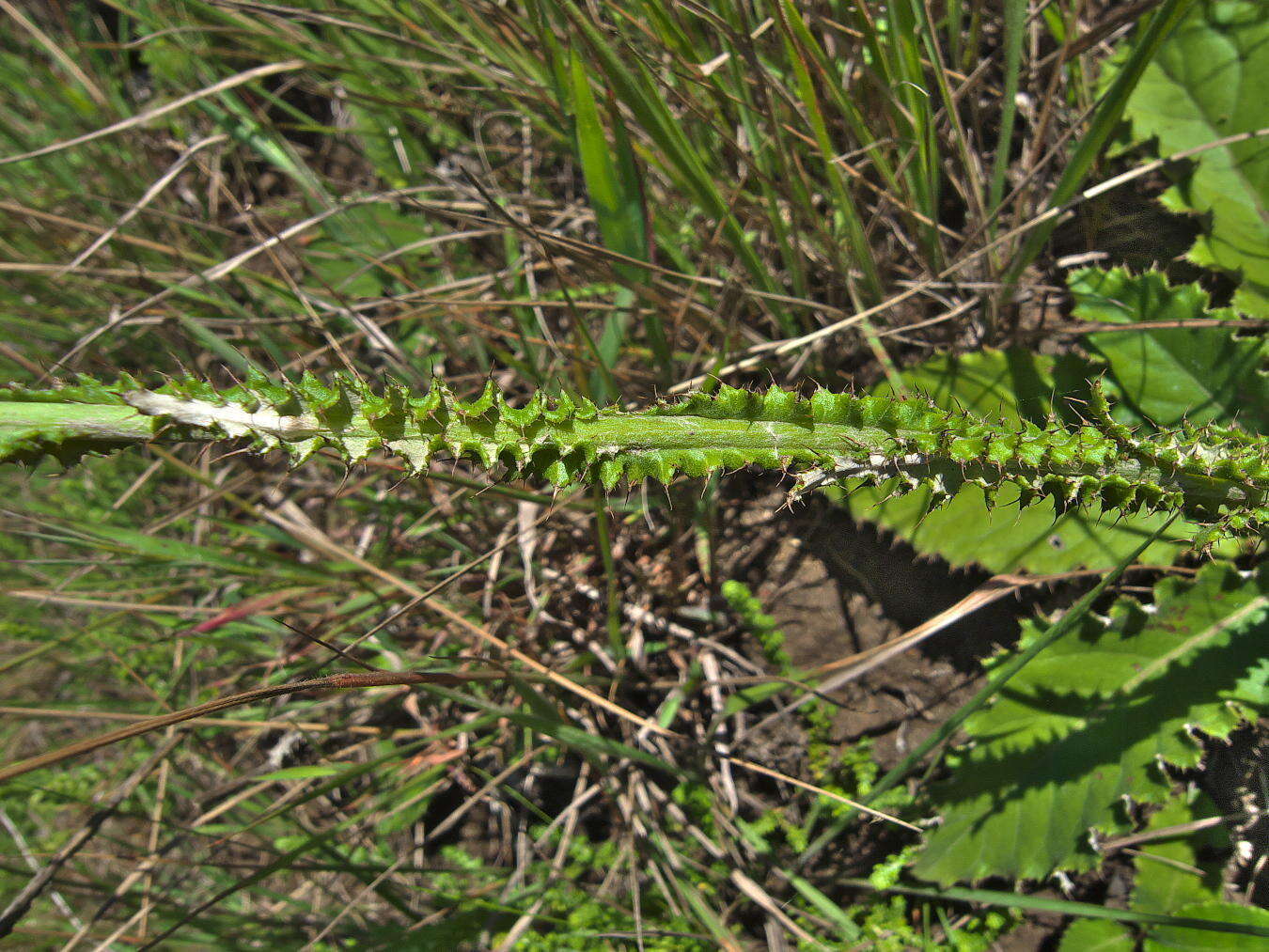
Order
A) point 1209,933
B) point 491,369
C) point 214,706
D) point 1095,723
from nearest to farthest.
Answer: point 214,706 → point 491,369 → point 1209,933 → point 1095,723

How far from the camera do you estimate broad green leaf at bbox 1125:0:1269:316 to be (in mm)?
2223

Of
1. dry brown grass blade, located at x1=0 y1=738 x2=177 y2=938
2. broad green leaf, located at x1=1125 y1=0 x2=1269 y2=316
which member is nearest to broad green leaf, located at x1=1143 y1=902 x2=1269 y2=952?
broad green leaf, located at x1=1125 y1=0 x2=1269 y2=316

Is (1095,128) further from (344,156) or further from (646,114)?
(344,156)

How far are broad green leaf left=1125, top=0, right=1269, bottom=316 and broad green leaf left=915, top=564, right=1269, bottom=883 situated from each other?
89 cm

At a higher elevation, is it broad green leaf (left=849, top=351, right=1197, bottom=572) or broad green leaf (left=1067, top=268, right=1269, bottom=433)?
broad green leaf (left=1067, top=268, right=1269, bottom=433)

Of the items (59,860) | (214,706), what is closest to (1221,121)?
(214,706)

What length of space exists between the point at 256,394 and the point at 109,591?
7.80 ft

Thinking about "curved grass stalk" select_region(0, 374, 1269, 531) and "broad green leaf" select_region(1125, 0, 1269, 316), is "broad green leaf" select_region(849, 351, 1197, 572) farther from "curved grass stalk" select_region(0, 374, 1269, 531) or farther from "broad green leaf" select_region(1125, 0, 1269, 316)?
"curved grass stalk" select_region(0, 374, 1269, 531)

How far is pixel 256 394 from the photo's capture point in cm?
132

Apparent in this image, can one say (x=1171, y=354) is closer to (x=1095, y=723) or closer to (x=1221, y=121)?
(x=1221, y=121)

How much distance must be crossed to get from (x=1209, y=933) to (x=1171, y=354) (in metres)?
1.57

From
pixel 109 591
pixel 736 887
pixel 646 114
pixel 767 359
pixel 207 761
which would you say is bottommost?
pixel 207 761

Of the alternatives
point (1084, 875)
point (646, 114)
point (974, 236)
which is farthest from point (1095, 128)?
point (1084, 875)

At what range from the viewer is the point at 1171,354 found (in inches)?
88.7
